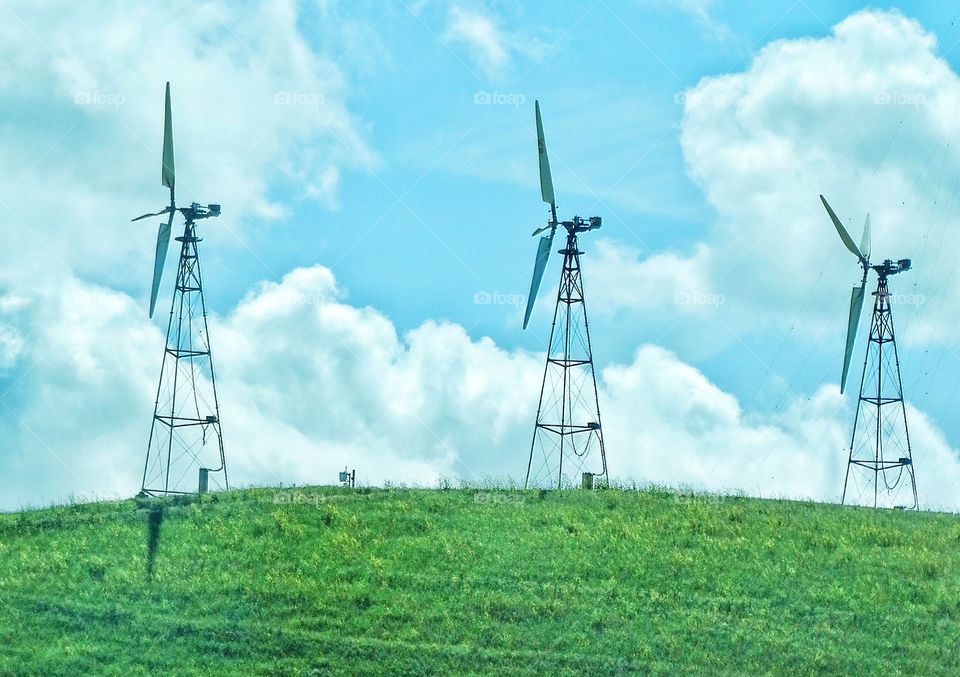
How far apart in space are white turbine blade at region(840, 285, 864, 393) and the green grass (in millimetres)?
15947

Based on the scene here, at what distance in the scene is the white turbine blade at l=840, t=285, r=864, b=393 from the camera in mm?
65812

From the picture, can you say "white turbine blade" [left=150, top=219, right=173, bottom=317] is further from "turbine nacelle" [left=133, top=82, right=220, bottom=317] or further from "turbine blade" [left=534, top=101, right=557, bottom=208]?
"turbine blade" [left=534, top=101, right=557, bottom=208]

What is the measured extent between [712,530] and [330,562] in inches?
527

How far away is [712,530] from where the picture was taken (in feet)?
150

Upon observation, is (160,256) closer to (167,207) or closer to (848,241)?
(167,207)

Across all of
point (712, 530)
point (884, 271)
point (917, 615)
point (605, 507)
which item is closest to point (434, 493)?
point (605, 507)

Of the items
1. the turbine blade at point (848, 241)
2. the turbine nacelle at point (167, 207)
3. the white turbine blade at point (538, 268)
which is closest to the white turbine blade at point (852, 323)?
the turbine blade at point (848, 241)

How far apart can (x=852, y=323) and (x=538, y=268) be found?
16625 mm

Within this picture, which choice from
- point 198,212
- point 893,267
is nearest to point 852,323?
point 893,267

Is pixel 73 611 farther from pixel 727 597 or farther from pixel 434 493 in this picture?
pixel 727 597

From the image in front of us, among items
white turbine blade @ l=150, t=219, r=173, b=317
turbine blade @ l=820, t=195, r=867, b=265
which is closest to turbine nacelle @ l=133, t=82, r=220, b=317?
white turbine blade @ l=150, t=219, r=173, b=317

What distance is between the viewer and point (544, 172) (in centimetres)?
6381

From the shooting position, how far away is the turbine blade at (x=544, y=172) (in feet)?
207

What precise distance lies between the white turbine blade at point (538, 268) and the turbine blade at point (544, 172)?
1.74 meters
